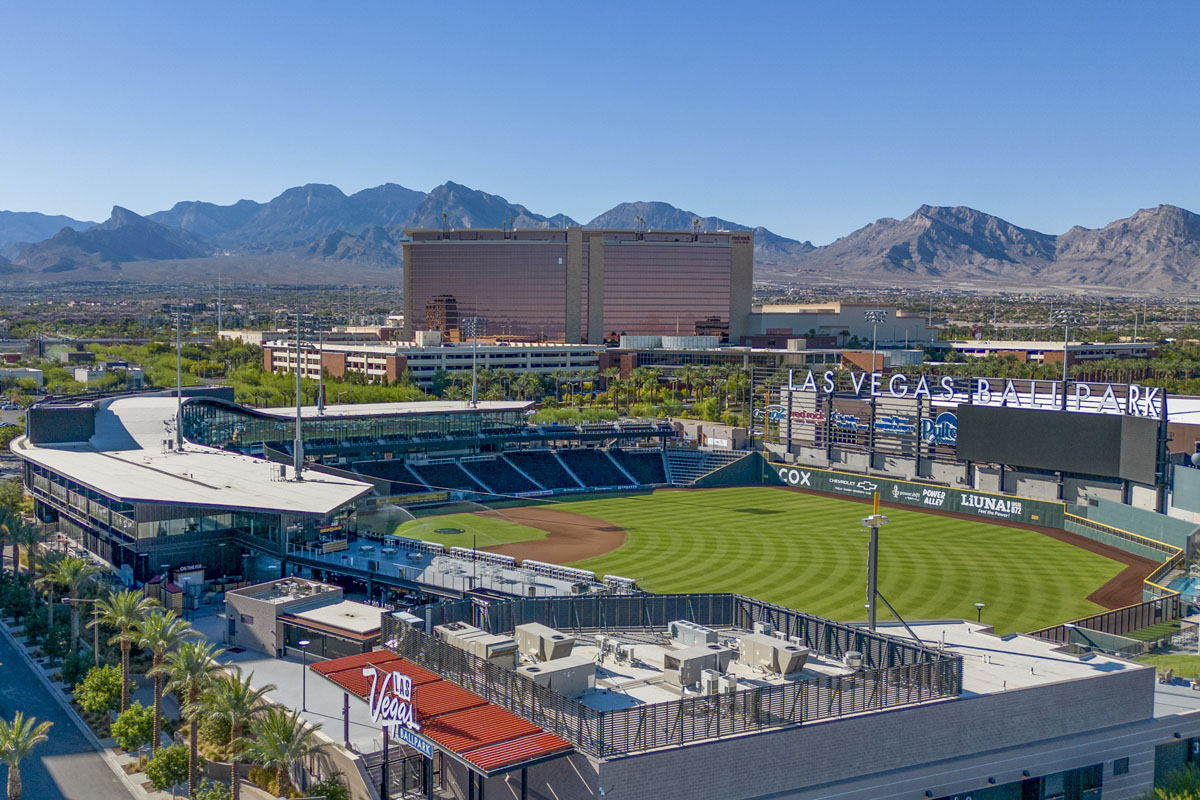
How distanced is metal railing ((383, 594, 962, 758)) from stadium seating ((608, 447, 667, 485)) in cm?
7376

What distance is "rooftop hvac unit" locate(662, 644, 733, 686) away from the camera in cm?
2856

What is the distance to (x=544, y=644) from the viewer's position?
29578 mm

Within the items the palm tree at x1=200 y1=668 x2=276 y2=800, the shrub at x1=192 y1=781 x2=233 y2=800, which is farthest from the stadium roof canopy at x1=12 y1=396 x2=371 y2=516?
the palm tree at x1=200 y1=668 x2=276 y2=800

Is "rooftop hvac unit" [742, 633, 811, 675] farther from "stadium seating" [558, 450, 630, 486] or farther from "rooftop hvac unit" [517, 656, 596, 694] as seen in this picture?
"stadium seating" [558, 450, 630, 486]

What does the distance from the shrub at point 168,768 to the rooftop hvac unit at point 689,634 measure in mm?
16385

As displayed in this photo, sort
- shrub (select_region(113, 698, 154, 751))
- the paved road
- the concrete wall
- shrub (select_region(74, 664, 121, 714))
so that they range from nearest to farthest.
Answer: the concrete wall
the paved road
shrub (select_region(113, 698, 154, 751))
shrub (select_region(74, 664, 121, 714))

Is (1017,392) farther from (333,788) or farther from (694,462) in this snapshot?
(333,788)

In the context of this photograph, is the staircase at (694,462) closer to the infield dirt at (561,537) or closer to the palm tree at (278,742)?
the infield dirt at (561,537)

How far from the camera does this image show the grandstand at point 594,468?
352 ft

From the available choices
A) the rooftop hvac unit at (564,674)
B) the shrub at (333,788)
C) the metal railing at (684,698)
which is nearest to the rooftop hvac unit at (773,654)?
the metal railing at (684,698)

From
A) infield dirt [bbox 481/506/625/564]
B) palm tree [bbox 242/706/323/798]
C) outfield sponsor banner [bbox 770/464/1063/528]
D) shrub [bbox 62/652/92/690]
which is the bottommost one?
infield dirt [bbox 481/506/625/564]

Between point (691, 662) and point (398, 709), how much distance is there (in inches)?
294

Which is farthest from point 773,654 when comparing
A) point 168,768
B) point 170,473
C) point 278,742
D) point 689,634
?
point 170,473

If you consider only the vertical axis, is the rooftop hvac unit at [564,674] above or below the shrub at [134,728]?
above
